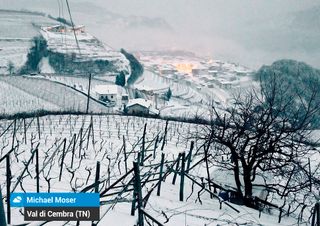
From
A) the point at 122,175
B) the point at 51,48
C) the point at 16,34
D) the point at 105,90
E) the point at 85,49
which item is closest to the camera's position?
the point at 122,175

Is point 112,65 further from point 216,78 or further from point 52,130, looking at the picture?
point 52,130

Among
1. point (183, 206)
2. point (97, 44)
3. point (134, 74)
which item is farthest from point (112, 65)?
point (183, 206)

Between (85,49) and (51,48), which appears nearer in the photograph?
(51,48)

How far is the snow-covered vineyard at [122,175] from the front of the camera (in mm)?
6391

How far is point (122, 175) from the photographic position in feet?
32.6

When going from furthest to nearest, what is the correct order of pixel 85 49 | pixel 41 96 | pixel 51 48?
pixel 85 49
pixel 51 48
pixel 41 96

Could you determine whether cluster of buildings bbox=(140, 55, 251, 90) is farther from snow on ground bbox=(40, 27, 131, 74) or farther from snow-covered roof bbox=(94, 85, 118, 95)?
snow-covered roof bbox=(94, 85, 118, 95)

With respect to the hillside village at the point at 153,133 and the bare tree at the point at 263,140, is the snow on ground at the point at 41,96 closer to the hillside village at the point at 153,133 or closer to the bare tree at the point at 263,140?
the hillside village at the point at 153,133

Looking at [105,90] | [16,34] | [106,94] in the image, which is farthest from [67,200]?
[16,34]

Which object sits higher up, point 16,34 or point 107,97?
point 16,34

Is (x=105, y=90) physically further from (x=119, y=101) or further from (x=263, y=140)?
(x=263, y=140)

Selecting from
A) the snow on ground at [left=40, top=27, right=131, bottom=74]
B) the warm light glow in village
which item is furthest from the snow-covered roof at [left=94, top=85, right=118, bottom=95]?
the warm light glow in village

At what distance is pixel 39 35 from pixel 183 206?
76298 mm

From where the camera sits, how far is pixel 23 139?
1313 cm
